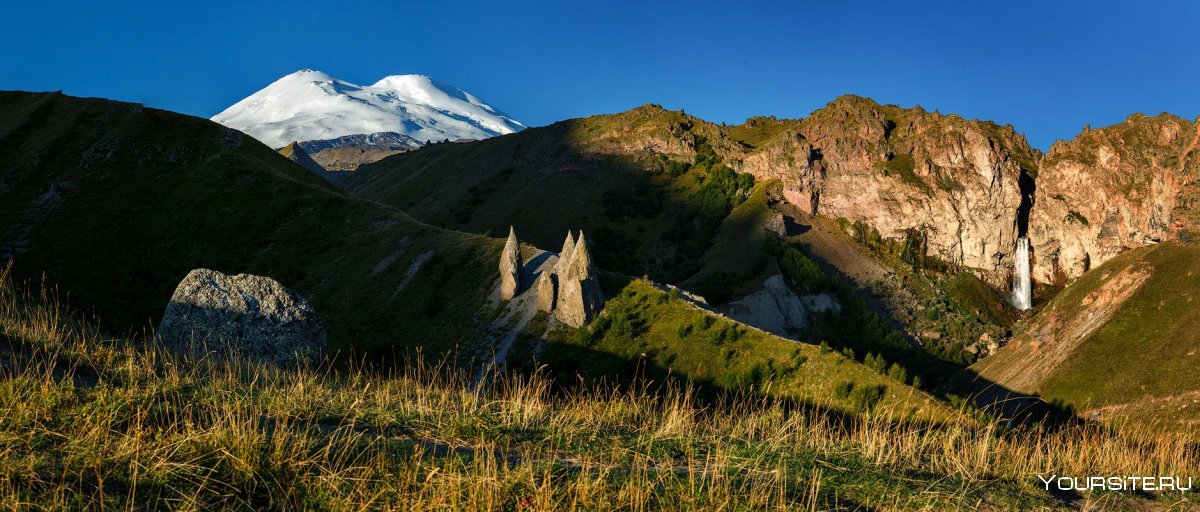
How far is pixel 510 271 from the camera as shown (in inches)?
1766

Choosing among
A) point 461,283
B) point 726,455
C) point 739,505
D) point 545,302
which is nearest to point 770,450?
point 726,455

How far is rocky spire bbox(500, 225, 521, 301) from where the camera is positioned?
4478 centimetres

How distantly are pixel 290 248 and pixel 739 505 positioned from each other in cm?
5546

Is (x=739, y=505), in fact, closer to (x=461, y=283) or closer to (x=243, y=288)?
(x=243, y=288)

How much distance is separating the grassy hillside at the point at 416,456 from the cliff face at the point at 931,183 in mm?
87129

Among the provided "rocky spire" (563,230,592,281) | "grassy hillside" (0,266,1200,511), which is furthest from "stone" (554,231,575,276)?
"grassy hillside" (0,266,1200,511)

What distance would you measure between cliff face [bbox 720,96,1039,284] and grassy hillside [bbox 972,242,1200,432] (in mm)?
34412

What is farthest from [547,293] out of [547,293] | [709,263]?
[709,263]

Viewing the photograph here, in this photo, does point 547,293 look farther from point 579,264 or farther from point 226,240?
point 226,240

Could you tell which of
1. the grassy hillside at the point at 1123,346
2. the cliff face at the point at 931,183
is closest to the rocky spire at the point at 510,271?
the grassy hillside at the point at 1123,346

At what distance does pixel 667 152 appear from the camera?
118125 millimetres

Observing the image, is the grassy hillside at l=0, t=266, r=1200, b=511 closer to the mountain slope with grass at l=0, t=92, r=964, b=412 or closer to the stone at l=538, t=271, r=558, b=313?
the mountain slope with grass at l=0, t=92, r=964, b=412

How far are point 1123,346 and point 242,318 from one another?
52835 mm

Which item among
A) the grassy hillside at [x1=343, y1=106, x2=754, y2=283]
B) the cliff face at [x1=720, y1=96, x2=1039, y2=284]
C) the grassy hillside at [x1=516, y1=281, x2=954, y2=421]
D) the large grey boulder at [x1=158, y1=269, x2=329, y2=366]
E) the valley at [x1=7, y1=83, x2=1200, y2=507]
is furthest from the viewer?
the grassy hillside at [x1=343, y1=106, x2=754, y2=283]
